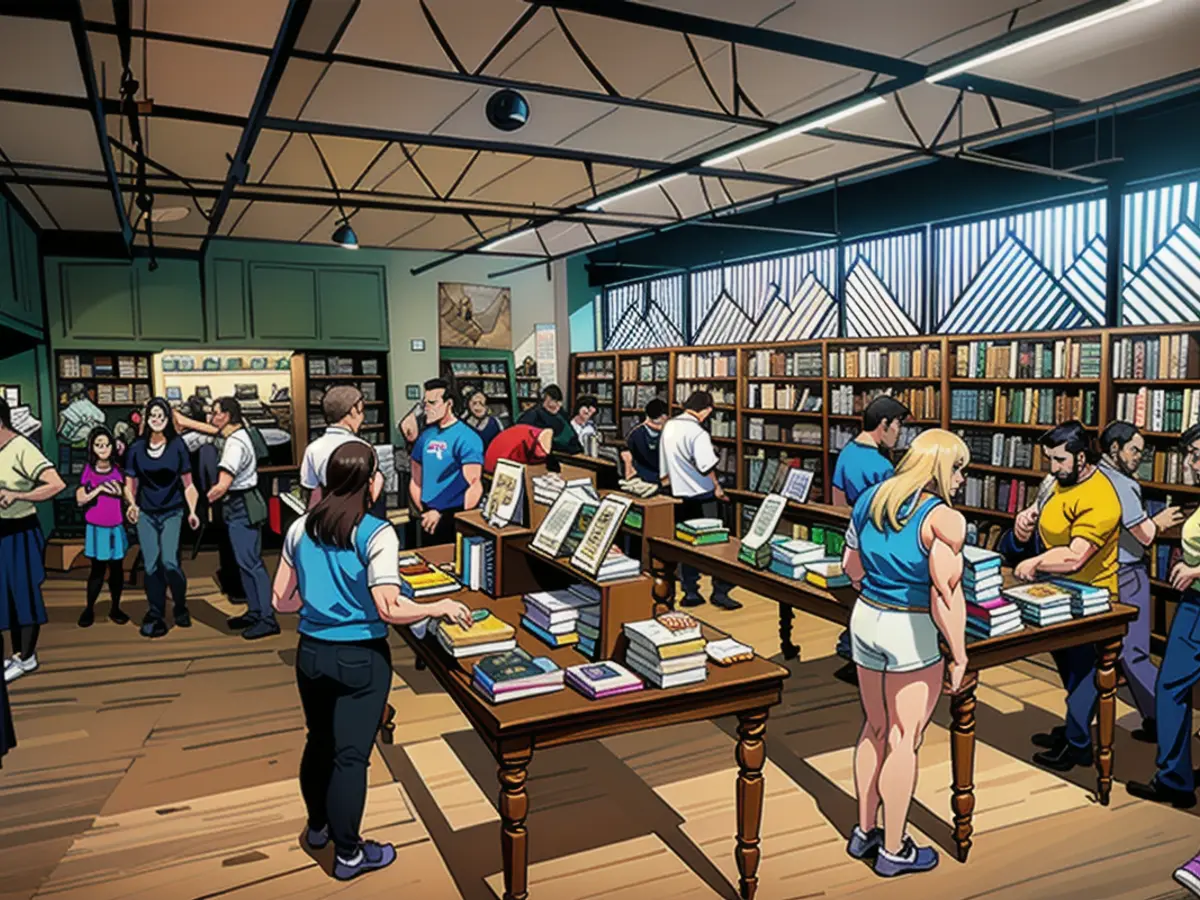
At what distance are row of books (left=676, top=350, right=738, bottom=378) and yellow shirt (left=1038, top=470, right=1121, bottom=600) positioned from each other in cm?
681

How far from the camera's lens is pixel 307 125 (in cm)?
562

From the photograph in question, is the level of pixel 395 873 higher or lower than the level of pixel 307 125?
lower

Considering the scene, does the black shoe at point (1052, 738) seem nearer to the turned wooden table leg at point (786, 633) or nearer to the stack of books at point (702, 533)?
the turned wooden table leg at point (786, 633)

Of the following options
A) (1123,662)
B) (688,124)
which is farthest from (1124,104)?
(1123,662)

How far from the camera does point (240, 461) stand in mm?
6527

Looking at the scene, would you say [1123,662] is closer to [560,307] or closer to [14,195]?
[14,195]

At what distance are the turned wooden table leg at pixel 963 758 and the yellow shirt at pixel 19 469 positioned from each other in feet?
17.4

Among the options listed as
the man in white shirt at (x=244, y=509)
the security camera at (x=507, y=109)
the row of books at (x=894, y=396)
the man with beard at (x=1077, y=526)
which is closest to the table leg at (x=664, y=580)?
the man with beard at (x=1077, y=526)

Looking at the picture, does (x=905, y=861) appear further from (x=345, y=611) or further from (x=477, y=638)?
(x=345, y=611)

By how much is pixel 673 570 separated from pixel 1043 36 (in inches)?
145

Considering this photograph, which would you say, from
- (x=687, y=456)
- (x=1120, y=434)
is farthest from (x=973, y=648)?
(x=687, y=456)

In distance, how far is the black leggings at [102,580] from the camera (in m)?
7.10

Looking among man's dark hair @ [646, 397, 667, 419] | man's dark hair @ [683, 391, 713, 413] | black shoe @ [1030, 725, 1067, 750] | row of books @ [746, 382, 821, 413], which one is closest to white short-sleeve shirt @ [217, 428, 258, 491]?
man's dark hair @ [646, 397, 667, 419]

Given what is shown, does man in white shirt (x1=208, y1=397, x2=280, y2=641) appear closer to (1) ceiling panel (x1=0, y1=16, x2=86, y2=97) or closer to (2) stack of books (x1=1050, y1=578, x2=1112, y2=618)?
(1) ceiling panel (x1=0, y1=16, x2=86, y2=97)
